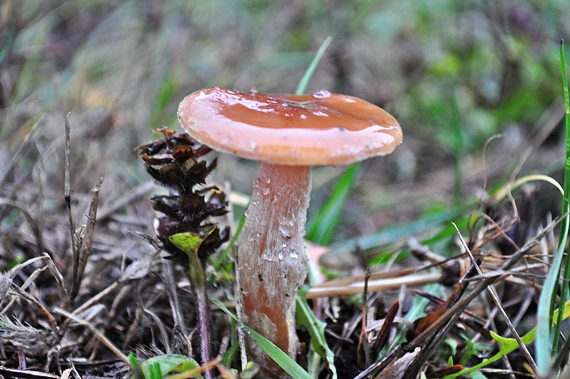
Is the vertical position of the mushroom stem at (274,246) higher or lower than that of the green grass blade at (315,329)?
higher

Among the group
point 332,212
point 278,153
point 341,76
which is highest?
point 278,153

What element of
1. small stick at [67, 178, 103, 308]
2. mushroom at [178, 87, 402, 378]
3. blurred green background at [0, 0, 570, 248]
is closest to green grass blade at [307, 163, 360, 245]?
blurred green background at [0, 0, 570, 248]

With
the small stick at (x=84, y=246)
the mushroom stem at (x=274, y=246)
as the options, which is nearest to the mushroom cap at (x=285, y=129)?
the mushroom stem at (x=274, y=246)

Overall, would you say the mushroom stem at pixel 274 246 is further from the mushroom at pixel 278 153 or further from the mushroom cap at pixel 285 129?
→ the mushroom cap at pixel 285 129

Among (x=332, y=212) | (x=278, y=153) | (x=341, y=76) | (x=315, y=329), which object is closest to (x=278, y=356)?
(x=315, y=329)

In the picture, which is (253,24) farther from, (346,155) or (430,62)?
(346,155)

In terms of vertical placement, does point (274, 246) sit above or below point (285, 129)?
below

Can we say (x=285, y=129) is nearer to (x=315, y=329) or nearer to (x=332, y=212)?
(x=315, y=329)
